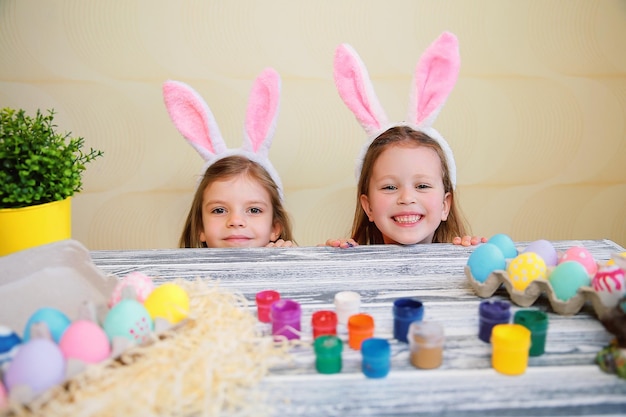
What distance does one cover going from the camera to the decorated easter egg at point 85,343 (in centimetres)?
65

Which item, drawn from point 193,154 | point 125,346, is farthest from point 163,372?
point 193,154

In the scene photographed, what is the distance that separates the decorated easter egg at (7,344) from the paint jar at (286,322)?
33cm

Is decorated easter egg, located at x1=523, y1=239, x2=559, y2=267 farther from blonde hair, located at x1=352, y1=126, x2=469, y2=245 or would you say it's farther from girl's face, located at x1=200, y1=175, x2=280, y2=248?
girl's face, located at x1=200, y1=175, x2=280, y2=248

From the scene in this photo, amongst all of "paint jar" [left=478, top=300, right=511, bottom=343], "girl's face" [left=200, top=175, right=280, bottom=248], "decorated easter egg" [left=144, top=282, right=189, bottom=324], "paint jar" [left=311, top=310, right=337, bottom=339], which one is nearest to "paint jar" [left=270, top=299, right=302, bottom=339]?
"paint jar" [left=311, top=310, right=337, bottom=339]

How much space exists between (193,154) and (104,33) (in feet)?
1.56

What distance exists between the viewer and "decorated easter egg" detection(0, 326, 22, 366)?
65cm

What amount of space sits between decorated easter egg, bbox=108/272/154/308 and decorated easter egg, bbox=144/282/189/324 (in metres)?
0.03

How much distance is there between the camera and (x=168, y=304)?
0.78 meters

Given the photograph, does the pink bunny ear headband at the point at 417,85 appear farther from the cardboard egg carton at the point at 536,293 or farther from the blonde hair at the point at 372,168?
the cardboard egg carton at the point at 536,293

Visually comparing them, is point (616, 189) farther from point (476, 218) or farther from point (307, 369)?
point (307, 369)

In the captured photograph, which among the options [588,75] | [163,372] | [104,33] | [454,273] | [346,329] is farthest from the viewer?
[588,75]

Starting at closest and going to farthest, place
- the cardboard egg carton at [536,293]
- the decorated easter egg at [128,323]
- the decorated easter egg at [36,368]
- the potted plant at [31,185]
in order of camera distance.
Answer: the decorated easter egg at [36,368]
the decorated easter egg at [128,323]
the cardboard egg carton at [536,293]
the potted plant at [31,185]

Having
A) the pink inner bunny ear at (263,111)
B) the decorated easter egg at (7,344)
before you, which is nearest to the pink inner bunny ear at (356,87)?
the pink inner bunny ear at (263,111)

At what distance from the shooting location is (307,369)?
Answer: 693 millimetres
